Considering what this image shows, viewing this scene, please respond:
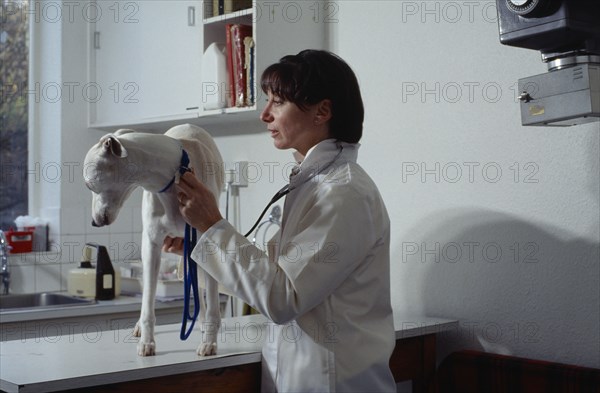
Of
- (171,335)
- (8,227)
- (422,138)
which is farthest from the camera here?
(8,227)

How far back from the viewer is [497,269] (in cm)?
217

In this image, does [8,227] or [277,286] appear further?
[8,227]

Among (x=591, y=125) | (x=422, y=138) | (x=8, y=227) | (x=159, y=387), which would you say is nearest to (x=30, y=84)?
(x=8, y=227)

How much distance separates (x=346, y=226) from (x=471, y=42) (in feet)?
3.33

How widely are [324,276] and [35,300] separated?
2.14 meters

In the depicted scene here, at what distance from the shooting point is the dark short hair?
1.56 meters

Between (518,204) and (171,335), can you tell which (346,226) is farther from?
(518,204)

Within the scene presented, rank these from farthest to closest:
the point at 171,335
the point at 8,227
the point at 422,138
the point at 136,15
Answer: the point at 8,227, the point at 136,15, the point at 422,138, the point at 171,335

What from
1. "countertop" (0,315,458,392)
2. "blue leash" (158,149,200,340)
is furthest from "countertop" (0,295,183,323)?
"blue leash" (158,149,200,340)

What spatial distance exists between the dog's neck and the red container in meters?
1.90

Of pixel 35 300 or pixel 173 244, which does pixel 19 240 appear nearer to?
pixel 35 300

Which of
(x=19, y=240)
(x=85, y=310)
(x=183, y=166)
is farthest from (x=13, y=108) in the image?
(x=183, y=166)

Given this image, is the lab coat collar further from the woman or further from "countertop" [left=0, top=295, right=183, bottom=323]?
"countertop" [left=0, top=295, right=183, bottom=323]

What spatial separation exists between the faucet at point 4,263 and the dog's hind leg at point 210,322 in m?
1.61
